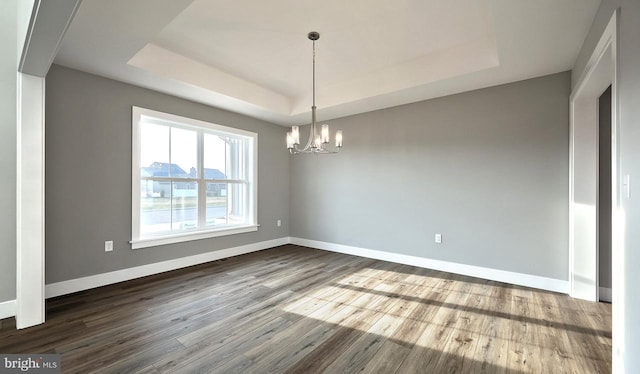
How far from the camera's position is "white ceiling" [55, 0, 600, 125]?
221 centimetres

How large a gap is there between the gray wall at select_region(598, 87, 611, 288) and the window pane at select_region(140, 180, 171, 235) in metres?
5.21

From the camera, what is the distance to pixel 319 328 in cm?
232

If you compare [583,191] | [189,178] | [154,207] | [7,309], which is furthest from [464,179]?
[7,309]

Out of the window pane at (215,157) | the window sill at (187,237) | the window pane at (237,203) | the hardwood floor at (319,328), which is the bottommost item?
the hardwood floor at (319,328)

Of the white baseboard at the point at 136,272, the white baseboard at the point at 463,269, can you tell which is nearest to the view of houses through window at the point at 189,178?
the white baseboard at the point at 136,272

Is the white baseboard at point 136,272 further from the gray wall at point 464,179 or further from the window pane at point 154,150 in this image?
the gray wall at point 464,179

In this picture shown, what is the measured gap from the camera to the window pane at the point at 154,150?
366cm

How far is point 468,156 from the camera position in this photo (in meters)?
3.68

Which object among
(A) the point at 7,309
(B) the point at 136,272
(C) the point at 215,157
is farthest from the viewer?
(C) the point at 215,157

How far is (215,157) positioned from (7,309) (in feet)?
9.23

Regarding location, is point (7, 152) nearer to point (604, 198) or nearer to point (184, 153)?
point (184, 153)

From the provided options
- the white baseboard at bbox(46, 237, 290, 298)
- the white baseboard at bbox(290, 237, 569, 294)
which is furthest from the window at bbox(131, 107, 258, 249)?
the white baseboard at bbox(290, 237, 569, 294)

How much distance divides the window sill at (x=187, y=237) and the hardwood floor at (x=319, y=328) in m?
0.45

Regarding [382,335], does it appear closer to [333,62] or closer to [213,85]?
[333,62]
